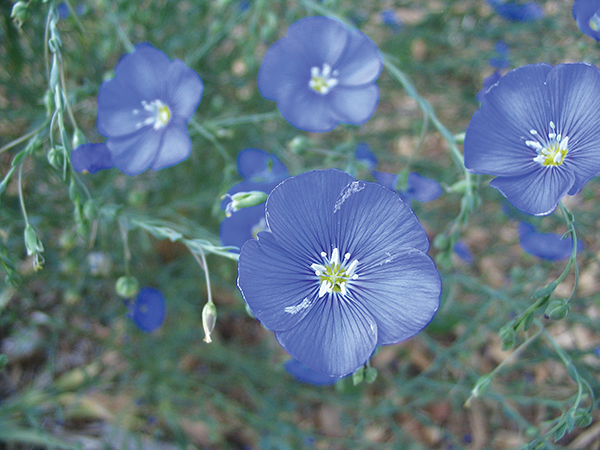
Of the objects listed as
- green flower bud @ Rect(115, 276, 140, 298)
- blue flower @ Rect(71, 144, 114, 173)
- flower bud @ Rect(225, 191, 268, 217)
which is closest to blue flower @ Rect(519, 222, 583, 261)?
flower bud @ Rect(225, 191, 268, 217)

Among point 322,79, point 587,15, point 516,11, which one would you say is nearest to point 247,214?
point 322,79

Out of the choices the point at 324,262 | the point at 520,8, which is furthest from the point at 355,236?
the point at 520,8

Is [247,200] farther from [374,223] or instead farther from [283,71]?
[283,71]

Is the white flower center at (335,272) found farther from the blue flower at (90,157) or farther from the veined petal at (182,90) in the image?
the blue flower at (90,157)

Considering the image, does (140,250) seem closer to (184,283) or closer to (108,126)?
(184,283)

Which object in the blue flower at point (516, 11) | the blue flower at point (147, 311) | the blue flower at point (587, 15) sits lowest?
the blue flower at point (147, 311)

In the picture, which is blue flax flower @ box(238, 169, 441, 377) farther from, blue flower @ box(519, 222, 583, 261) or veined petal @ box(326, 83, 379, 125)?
blue flower @ box(519, 222, 583, 261)

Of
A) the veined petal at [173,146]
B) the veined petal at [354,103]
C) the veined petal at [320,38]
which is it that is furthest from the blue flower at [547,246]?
the veined petal at [173,146]
